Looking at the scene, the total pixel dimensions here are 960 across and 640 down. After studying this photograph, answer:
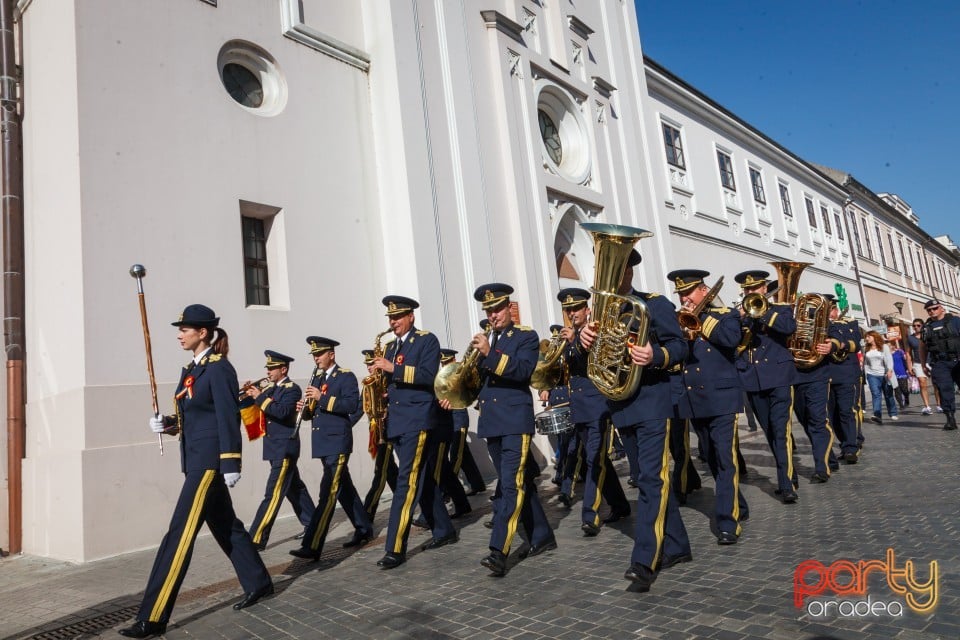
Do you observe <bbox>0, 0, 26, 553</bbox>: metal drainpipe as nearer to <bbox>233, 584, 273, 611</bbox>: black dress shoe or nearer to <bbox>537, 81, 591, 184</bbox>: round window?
<bbox>233, 584, 273, 611</bbox>: black dress shoe

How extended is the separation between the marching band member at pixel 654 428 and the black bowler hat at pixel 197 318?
2651 millimetres

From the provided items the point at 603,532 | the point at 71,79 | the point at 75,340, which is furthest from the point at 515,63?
the point at 603,532

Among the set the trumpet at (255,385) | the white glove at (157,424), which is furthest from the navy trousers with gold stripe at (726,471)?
the trumpet at (255,385)

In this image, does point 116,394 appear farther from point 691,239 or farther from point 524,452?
point 691,239

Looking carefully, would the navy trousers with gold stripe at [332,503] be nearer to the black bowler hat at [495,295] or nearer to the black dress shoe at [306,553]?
the black dress shoe at [306,553]

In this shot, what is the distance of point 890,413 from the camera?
47.1 ft

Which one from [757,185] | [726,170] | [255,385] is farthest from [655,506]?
[757,185]

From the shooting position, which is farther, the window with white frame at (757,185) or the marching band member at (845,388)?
the window with white frame at (757,185)

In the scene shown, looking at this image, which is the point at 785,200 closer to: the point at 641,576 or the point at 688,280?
the point at 688,280

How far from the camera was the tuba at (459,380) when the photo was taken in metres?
5.45

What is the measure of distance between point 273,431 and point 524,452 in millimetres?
2947

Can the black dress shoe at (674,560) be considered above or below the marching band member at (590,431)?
below

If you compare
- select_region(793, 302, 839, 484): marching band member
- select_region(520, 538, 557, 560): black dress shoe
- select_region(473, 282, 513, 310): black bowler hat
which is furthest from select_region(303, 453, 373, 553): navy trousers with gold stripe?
select_region(793, 302, 839, 484): marching band member

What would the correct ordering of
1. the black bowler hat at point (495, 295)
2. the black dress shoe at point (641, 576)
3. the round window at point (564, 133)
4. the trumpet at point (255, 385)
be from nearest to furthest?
the black dress shoe at point (641, 576) → the black bowler hat at point (495, 295) → the trumpet at point (255, 385) → the round window at point (564, 133)
